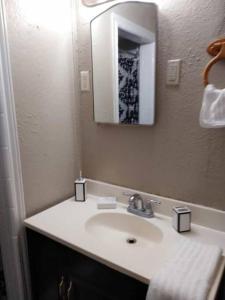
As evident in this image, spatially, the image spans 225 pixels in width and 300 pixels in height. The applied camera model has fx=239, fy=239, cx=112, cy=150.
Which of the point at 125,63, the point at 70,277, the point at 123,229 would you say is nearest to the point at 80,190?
the point at 123,229

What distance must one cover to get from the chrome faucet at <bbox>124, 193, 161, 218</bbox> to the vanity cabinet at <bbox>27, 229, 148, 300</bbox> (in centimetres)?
35

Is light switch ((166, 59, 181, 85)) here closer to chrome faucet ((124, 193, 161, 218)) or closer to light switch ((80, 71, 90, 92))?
light switch ((80, 71, 90, 92))

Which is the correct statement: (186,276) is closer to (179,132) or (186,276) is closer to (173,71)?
(179,132)

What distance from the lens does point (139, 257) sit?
2.76 feet

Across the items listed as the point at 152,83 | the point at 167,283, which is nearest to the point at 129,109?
the point at 152,83

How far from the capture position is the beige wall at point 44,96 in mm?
1046

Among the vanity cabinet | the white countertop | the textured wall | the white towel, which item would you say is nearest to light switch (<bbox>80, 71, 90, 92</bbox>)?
the textured wall

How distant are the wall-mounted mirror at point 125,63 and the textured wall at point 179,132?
0.04 meters

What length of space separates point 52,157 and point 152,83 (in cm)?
62

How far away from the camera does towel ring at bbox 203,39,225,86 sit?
2.84 feet

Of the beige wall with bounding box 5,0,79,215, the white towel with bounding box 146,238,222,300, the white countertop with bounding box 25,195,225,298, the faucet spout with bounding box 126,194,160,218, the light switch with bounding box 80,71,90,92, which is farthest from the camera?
the light switch with bounding box 80,71,90,92

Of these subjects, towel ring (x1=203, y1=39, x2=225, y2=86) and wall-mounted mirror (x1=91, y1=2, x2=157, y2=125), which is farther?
wall-mounted mirror (x1=91, y1=2, x2=157, y2=125)

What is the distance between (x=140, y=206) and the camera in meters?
1.18

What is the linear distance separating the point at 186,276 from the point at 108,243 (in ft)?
1.37
